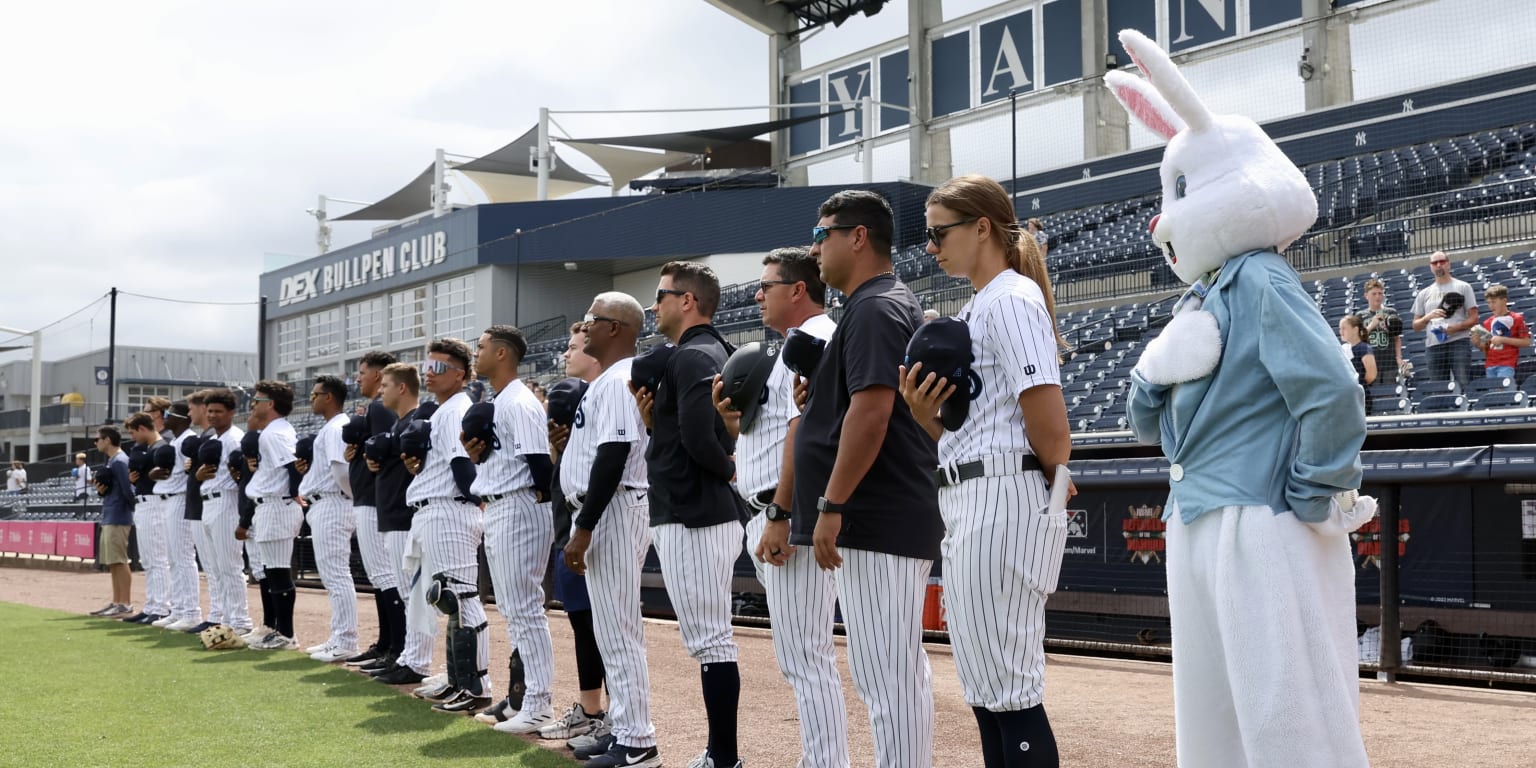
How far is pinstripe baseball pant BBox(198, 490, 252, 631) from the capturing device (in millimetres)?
10125

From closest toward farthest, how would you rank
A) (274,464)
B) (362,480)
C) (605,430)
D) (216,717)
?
1. (605,430)
2. (216,717)
3. (362,480)
4. (274,464)

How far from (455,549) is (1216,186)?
486cm

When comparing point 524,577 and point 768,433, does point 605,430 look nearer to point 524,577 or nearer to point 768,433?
point 768,433

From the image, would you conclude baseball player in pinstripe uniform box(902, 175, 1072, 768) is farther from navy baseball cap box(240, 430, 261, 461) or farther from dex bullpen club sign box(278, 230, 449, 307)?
dex bullpen club sign box(278, 230, 449, 307)

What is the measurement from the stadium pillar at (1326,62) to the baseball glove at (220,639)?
1826cm

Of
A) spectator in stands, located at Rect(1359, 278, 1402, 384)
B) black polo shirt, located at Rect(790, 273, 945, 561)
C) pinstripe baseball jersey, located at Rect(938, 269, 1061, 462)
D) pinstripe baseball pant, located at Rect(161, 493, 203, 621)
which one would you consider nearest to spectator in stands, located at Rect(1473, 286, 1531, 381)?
spectator in stands, located at Rect(1359, 278, 1402, 384)

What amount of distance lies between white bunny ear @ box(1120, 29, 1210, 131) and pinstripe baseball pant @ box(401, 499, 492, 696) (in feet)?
15.6

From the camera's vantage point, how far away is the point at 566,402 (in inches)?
230

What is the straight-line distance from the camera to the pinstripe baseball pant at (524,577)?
19.8 feet

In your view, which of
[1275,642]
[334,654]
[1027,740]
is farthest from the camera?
[334,654]

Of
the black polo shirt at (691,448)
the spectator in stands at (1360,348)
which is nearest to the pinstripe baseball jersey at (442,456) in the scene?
the black polo shirt at (691,448)

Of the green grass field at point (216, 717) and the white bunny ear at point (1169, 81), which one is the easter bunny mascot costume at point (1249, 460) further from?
the green grass field at point (216, 717)

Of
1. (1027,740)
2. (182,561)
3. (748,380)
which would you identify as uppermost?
(748,380)

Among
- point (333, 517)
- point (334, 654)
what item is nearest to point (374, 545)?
point (333, 517)
